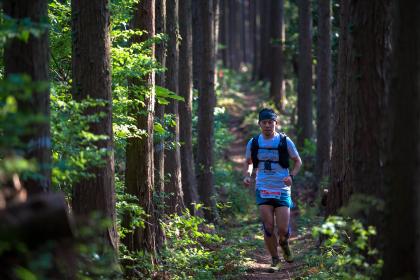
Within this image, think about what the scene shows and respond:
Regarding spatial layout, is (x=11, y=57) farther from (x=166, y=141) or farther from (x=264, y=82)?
(x=264, y=82)

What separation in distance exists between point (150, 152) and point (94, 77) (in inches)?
98.0

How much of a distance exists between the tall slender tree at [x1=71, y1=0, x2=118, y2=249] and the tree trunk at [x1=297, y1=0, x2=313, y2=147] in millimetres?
16527

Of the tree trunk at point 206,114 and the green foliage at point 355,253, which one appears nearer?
the green foliage at point 355,253

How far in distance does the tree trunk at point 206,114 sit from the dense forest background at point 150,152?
0.03m

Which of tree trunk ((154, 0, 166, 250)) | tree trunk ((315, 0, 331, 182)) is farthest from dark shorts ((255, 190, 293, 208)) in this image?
tree trunk ((315, 0, 331, 182))

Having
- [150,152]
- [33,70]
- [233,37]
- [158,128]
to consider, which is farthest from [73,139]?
[233,37]

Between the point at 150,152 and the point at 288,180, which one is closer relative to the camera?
the point at 150,152

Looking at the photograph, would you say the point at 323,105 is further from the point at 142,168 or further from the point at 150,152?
the point at 142,168

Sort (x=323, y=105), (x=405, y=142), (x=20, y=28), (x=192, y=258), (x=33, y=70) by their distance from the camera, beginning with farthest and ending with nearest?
(x=323, y=105)
(x=192, y=258)
(x=33, y=70)
(x=405, y=142)
(x=20, y=28)

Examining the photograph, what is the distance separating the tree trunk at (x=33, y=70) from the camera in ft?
19.3

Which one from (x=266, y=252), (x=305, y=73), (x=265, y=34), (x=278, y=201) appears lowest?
(x=266, y=252)

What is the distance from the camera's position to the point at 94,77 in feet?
24.3

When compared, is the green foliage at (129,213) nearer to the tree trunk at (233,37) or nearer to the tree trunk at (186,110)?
the tree trunk at (186,110)

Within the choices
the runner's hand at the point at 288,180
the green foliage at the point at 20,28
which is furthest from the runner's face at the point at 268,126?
the green foliage at the point at 20,28
